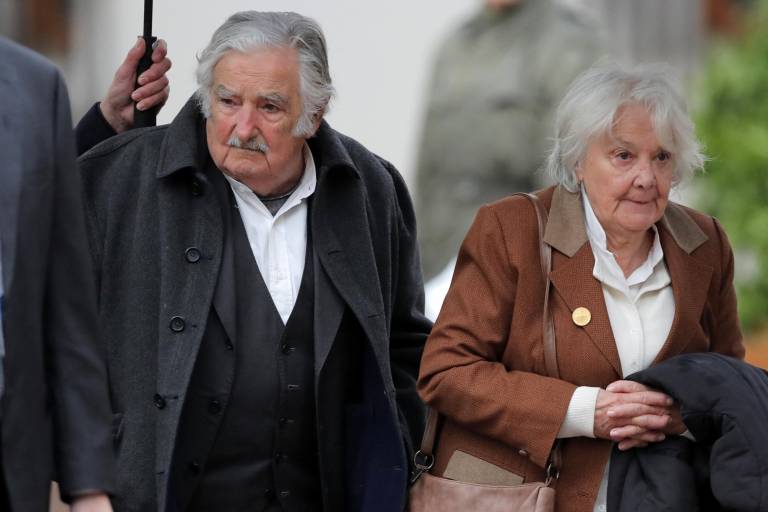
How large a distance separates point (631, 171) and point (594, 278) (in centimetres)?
26

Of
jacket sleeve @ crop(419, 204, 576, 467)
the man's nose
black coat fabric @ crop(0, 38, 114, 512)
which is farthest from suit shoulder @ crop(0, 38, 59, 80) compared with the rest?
jacket sleeve @ crop(419, 204, 576, 467)

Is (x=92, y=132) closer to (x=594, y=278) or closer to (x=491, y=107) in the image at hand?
(x=594, y=278)

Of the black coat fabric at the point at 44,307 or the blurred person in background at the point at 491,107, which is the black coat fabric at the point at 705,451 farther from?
the blurred person in background at the point at 491,107

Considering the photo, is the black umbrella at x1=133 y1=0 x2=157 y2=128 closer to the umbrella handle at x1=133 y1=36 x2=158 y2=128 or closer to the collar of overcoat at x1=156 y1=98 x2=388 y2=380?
the umbrella handle at x1=133 y1=36 x2=158 y2=128

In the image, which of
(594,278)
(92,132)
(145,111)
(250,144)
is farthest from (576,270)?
(92,132)

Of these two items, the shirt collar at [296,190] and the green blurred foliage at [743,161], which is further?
the green blurred foliage at [743,161]

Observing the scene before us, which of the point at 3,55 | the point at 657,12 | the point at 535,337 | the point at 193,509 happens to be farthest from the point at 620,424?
the point at 657,12

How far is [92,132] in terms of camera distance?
178 inches

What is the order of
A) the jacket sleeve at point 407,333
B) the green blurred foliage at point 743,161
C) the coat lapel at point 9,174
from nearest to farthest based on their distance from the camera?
the coat lapel at point 9,174 < the jacket sleeve at point 407,333 < the green blurred foliage at point 743,161

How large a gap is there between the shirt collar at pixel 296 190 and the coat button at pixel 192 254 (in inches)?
7.7

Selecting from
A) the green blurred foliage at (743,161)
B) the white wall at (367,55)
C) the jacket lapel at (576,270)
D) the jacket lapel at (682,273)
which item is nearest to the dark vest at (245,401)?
the jacket lapel at (576,270)

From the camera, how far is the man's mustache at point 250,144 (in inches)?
165

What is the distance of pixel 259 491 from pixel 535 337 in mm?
735

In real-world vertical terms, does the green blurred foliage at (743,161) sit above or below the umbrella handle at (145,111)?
below
